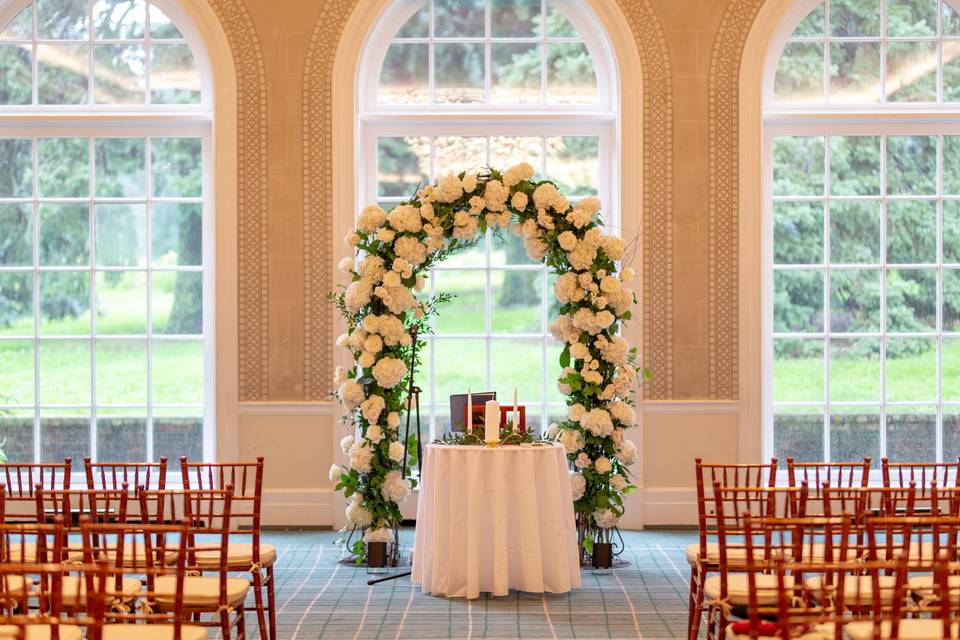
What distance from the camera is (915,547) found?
5.08m

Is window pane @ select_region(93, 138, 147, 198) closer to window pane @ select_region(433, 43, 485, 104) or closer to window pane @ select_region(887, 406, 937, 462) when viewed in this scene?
window pane @ select_region(433, 43, 485, 104)

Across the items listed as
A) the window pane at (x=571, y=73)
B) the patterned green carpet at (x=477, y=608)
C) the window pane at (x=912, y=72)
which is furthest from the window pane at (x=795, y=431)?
the window pane at (x=571, y=73)

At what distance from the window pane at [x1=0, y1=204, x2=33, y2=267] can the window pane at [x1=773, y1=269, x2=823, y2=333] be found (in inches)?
204

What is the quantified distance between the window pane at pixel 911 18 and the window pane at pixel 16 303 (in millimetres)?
6203

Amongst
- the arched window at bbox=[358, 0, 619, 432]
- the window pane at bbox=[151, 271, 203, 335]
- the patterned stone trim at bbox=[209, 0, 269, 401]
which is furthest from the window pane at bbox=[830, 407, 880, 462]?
the window pane at bbox=[151, 271, 203, 335]

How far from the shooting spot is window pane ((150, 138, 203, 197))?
8422mm

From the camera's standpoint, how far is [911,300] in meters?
8.50

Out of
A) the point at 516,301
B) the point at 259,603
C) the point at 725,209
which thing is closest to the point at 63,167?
the point at 516,301

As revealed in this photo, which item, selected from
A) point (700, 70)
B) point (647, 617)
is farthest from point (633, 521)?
point (700, 70)

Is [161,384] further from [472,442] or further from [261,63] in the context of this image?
[472,442]

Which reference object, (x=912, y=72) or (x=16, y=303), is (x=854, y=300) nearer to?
(x=912, y=72)

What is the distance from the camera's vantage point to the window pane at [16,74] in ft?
27.5

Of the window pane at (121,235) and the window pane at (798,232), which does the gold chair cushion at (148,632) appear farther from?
the window pane at (798,232)

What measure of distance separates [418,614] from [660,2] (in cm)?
449
